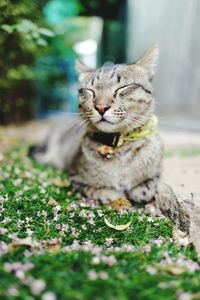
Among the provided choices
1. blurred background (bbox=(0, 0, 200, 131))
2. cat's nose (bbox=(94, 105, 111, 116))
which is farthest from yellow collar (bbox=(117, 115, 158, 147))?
blurred background (bbox=(0, 0, 200, 131))

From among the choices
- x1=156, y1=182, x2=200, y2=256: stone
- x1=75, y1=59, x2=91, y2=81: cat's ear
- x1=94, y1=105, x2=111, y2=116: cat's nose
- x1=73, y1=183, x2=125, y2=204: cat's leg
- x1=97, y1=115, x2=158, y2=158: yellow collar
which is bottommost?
x1=73, y1=183, x2=125, y2=204: cat's leg

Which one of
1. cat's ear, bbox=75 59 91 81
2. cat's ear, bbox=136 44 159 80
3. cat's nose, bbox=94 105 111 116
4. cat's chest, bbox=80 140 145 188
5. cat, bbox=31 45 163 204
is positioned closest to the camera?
cat's nose, bbox=94 105 111 116

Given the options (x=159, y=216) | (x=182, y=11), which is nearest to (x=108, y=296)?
(x=159, y=216)

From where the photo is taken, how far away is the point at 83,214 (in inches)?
125

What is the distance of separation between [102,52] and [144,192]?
388 inches

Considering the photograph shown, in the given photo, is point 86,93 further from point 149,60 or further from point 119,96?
point 149,60

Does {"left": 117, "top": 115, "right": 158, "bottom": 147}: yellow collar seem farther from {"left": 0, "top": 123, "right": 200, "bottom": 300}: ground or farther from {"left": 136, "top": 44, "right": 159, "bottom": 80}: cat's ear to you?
{"left": 0, "top": 123, "right": 200, "bottom": 300}: ground

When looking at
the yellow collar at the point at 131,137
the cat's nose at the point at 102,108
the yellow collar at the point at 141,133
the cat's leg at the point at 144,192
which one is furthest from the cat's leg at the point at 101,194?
the cat's nose at the point at 102,108

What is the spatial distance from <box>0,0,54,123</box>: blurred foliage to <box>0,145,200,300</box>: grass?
2.14 metres

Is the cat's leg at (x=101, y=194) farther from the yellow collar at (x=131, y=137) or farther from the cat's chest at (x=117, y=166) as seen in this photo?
the yellow collar at (x=131, y=137)

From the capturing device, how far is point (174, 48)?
9594 millimetres

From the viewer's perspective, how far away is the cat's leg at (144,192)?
3.61 m

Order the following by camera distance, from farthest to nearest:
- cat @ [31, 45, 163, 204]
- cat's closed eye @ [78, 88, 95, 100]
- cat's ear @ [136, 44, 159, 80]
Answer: cat's ear @ [136, 44, 159, 80] < cat's closed eye @ [78, 88, 95, 100] < cat @ [31, 45, 163, 204]

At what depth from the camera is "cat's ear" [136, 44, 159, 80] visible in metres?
3.84
